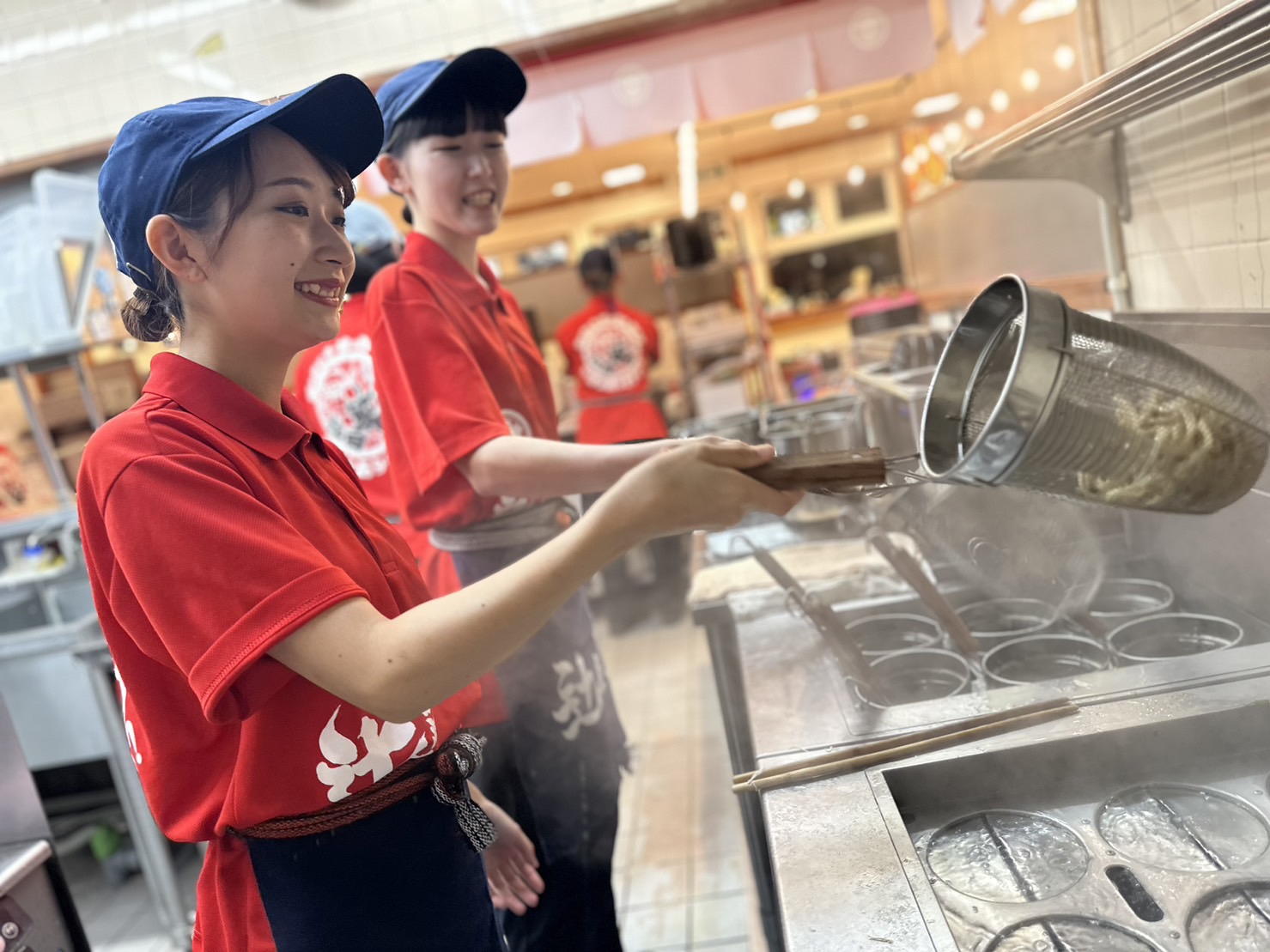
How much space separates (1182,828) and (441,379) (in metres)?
1.19

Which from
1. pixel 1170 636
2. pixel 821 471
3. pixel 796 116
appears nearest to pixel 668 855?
pixel 1170 636

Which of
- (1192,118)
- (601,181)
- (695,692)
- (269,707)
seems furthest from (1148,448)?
(601,181)

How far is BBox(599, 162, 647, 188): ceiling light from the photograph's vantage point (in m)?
8.69

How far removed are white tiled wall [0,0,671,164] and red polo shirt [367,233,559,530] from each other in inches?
84.9

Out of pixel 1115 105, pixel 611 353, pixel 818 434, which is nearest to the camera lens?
pixel 1115 105

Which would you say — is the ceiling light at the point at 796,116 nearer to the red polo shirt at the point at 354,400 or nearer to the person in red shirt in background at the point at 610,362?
the person in red shirt in background at the point at 610,362

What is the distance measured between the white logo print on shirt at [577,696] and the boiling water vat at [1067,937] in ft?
2.74

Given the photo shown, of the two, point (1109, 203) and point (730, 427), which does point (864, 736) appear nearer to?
point (1109, 203)

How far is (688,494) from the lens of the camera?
0.90 metres

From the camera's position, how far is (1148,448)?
3.33 feet

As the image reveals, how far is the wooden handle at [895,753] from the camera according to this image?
1247 mm

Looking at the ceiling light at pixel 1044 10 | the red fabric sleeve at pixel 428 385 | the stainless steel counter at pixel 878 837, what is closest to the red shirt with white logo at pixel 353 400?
the red fabric sleeve at pixel 428 385

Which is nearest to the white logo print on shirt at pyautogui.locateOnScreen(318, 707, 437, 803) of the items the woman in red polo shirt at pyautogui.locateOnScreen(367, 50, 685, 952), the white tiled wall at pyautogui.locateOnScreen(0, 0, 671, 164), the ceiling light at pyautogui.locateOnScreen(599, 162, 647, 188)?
the woman in red polo shirt at pyautogui.locateOnScreen(367, 50, 685, 952)

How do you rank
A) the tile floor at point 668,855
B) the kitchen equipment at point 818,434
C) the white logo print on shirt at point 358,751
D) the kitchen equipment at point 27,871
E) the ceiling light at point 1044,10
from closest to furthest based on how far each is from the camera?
the white logo print on shirt at point 358,751, the kitchen equipment at point 27,871, the kitchen equipment at point 818,434, the tile floor at point 668,855, the ceiling light at point 1044,10
